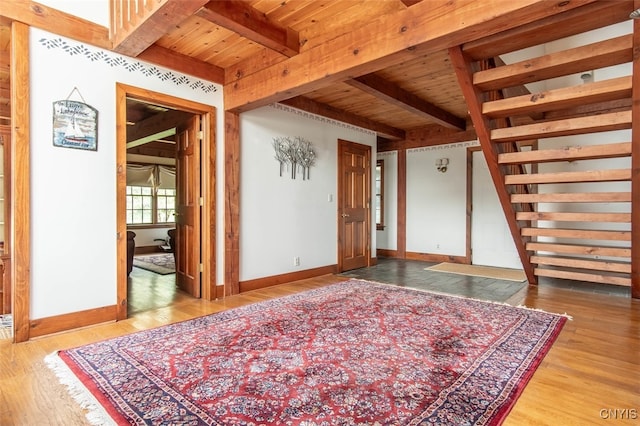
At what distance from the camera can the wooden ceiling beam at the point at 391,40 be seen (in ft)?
6.73

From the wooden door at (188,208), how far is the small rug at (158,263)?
4.42 ft

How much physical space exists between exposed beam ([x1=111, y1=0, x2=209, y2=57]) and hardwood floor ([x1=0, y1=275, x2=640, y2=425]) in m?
2.35

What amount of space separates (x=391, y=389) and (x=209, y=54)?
134 inches

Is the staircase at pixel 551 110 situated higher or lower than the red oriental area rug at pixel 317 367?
higher

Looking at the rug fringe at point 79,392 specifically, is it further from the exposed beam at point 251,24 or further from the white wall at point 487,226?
the white wall at point 487,226

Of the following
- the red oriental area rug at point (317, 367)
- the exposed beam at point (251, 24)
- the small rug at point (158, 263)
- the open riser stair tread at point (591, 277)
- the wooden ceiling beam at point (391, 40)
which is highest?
the exposed beam at point (251, 24)

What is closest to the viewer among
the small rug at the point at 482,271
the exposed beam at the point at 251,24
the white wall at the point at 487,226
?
the exposed beam at the point at 251,24

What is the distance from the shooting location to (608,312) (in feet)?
11.0

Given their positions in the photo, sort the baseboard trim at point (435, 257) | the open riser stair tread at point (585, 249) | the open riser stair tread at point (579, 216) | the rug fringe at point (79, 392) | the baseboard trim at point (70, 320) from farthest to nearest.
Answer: the baseboard trim at point (435, 257) < the open riser stair tread at point (585, 249) < the open riser stair tread at point (579, 216) < the baseboard trim at point (70, 320) < the rug fringe at point (79, 392)

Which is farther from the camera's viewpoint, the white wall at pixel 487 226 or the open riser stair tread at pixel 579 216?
the white wall at pixel 487 226

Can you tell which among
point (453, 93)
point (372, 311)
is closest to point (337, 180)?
point (453, 93)

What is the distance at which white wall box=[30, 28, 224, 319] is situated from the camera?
8.82 ft

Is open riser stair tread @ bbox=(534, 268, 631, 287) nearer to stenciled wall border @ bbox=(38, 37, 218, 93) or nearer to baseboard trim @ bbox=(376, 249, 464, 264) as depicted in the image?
baseboard trim @ bbox=(376, 249, 464, 264)

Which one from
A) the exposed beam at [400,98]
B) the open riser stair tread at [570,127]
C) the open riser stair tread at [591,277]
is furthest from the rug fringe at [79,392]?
the open riser stair tread at [591,277]
